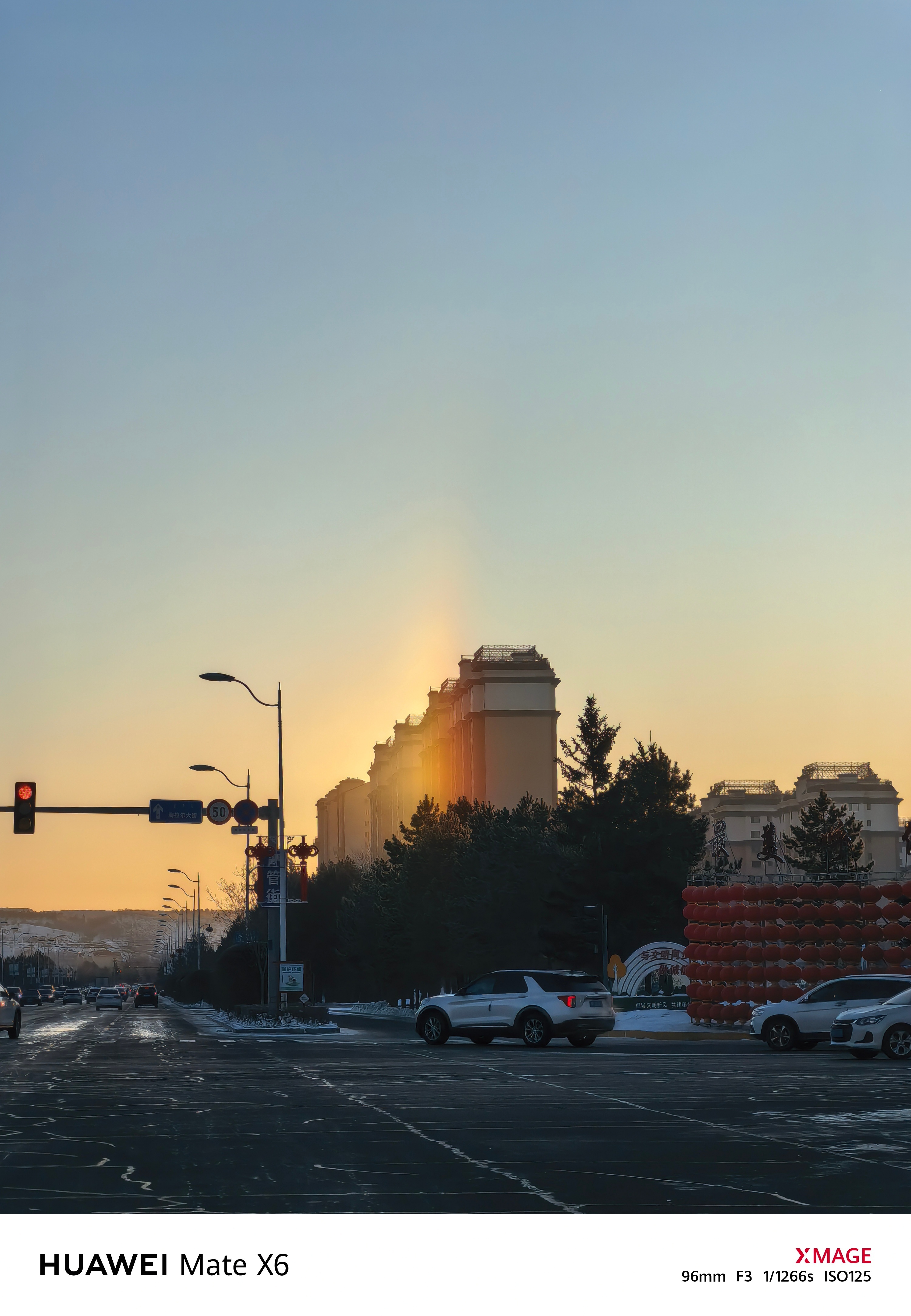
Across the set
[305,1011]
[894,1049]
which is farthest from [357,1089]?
[305,1011]

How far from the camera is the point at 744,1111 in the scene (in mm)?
15633

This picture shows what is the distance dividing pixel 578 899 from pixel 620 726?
1966cm

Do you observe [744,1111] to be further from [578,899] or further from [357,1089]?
[578,899]

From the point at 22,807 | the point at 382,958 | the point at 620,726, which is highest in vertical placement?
the point at 620,726

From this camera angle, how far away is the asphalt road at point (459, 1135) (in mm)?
9633

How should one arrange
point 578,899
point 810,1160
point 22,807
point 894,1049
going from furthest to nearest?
point 578,899, point 22,807, point 894,1049, point 810,1160

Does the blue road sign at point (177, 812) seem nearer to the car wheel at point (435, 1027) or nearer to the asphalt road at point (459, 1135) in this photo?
the car wheel at point (435, 1027)

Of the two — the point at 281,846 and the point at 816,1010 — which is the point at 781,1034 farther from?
the point at 281,846

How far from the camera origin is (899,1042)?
2652 cm
